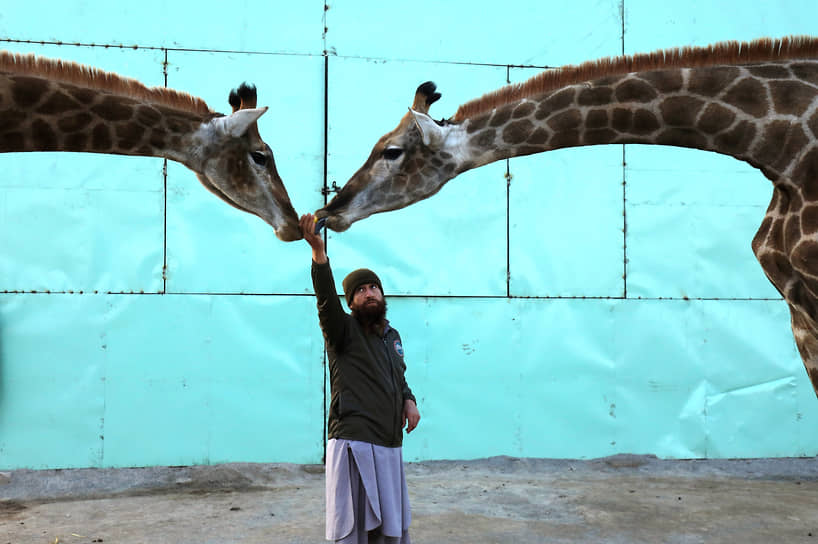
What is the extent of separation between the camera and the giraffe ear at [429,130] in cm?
412

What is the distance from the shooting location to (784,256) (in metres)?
3.71

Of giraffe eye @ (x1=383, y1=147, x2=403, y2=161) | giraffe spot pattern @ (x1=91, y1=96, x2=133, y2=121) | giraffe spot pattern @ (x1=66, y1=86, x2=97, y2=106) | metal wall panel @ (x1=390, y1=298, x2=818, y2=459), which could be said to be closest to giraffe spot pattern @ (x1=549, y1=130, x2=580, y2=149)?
giraffe eye @ (x1=383, y1=147, x2=403, y2=161)

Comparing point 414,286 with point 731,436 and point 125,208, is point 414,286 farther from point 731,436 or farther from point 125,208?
point 731,436

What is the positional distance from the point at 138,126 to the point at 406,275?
2.94 metres

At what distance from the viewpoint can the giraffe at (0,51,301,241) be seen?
3.78 metres

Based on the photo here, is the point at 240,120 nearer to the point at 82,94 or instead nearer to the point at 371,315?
the point at 82,94

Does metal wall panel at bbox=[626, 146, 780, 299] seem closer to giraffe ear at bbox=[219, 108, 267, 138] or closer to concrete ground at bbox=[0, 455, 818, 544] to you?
concrete ground at bbox=[0, 455, 818, 544]

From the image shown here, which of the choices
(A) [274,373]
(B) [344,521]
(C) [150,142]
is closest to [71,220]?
(A) [274,373]

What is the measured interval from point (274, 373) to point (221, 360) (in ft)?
1.41

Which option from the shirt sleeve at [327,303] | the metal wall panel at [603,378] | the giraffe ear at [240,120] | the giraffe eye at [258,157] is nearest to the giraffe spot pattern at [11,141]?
the giraffe ear at [240,120]

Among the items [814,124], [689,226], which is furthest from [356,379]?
[689,226]

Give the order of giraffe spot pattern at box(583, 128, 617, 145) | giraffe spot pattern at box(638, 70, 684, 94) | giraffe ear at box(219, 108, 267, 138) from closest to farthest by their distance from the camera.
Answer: giraffe spot pattern at box(638, 70, 684, 94) → giraffe spot pattern at box(583, 128, 617, 145) → giraffe ear at box(219, 108, 267, 138)

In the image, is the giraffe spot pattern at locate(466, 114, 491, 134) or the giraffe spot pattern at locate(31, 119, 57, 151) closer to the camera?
the giraffe spot pattern at locate(31, 119, 57, 151)

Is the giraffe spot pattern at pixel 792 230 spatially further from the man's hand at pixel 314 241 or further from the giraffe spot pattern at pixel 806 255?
the man's hand at pixel 314 241
